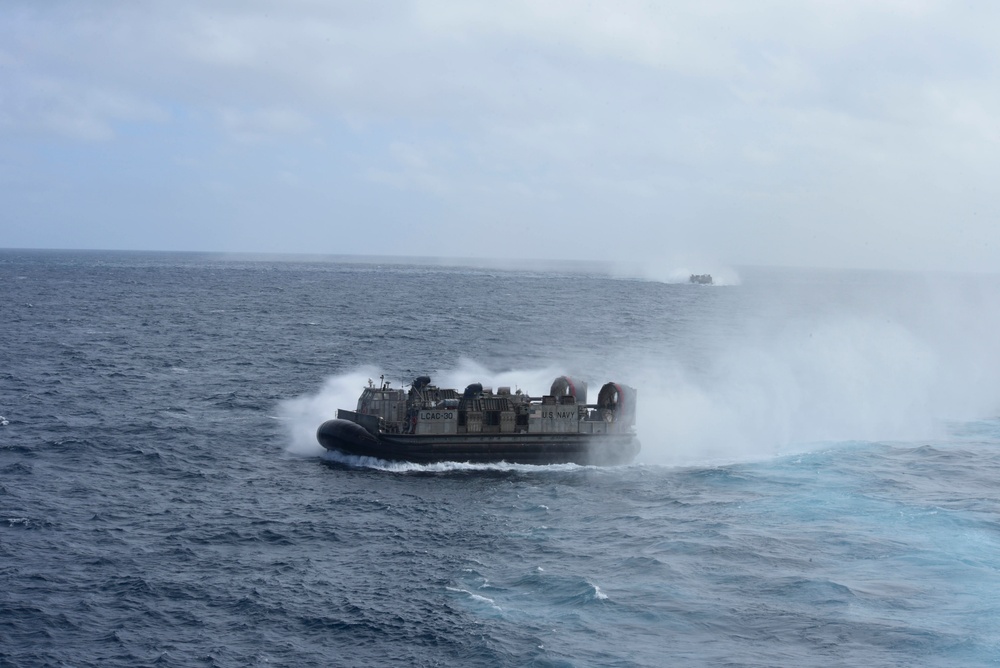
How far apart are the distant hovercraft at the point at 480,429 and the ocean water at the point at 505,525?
4.61ft

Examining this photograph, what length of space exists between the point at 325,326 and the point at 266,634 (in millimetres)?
107119

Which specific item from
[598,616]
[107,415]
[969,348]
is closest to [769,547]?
[598,616]

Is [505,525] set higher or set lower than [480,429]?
lower

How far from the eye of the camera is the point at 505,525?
50.8 meters

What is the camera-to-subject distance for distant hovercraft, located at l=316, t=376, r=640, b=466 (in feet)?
202

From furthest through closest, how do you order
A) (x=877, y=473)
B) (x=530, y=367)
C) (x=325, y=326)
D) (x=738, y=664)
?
(x=325, y=326) → (x=530, y=367) → (x=877, y=473) → (x=738, y=664)

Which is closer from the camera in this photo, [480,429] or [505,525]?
[505,525]

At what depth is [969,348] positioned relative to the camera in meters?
114

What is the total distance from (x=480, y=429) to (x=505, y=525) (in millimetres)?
12593

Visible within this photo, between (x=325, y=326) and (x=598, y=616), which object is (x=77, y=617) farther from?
(x=325, y=326)

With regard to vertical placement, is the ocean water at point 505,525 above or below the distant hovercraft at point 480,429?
below

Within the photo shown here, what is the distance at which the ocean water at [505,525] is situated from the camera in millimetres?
36719

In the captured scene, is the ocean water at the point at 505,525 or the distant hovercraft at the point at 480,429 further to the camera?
the distant hovercraft at the point at 480,429

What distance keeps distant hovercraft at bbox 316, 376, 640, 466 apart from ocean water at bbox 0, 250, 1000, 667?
140 centimetres
